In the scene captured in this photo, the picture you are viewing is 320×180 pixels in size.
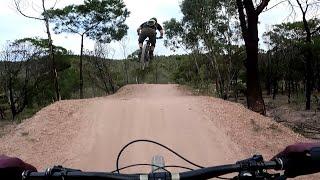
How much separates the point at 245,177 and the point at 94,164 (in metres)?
6.61

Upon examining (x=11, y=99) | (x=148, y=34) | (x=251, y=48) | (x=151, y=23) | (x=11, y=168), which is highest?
(x=151, y=23)

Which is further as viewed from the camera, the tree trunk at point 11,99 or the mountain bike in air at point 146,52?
the tree trunk at point 11,99

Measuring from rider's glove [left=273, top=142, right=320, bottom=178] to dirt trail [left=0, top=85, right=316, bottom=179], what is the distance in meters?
5.43

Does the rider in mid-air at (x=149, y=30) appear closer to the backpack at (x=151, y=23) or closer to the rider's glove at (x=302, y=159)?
the backpack at (x=151, y=23)

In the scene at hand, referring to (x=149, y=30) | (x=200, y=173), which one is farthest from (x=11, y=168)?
(x=149, y=30)

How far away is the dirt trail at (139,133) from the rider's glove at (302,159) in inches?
214

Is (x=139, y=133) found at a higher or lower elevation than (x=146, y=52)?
lower

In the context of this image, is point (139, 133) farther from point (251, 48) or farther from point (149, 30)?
point (149, 30)

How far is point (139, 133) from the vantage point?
9781mm

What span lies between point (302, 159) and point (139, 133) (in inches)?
296

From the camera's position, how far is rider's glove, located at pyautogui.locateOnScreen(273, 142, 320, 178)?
2.35 m

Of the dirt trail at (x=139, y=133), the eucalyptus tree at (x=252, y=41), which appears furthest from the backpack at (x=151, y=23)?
the dirt trail at (x=139, y=133)

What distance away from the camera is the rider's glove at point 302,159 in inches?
92.6

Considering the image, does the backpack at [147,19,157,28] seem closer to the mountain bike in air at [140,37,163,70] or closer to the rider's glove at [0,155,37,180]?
the mountain bike in air at [140,37,163,70]
